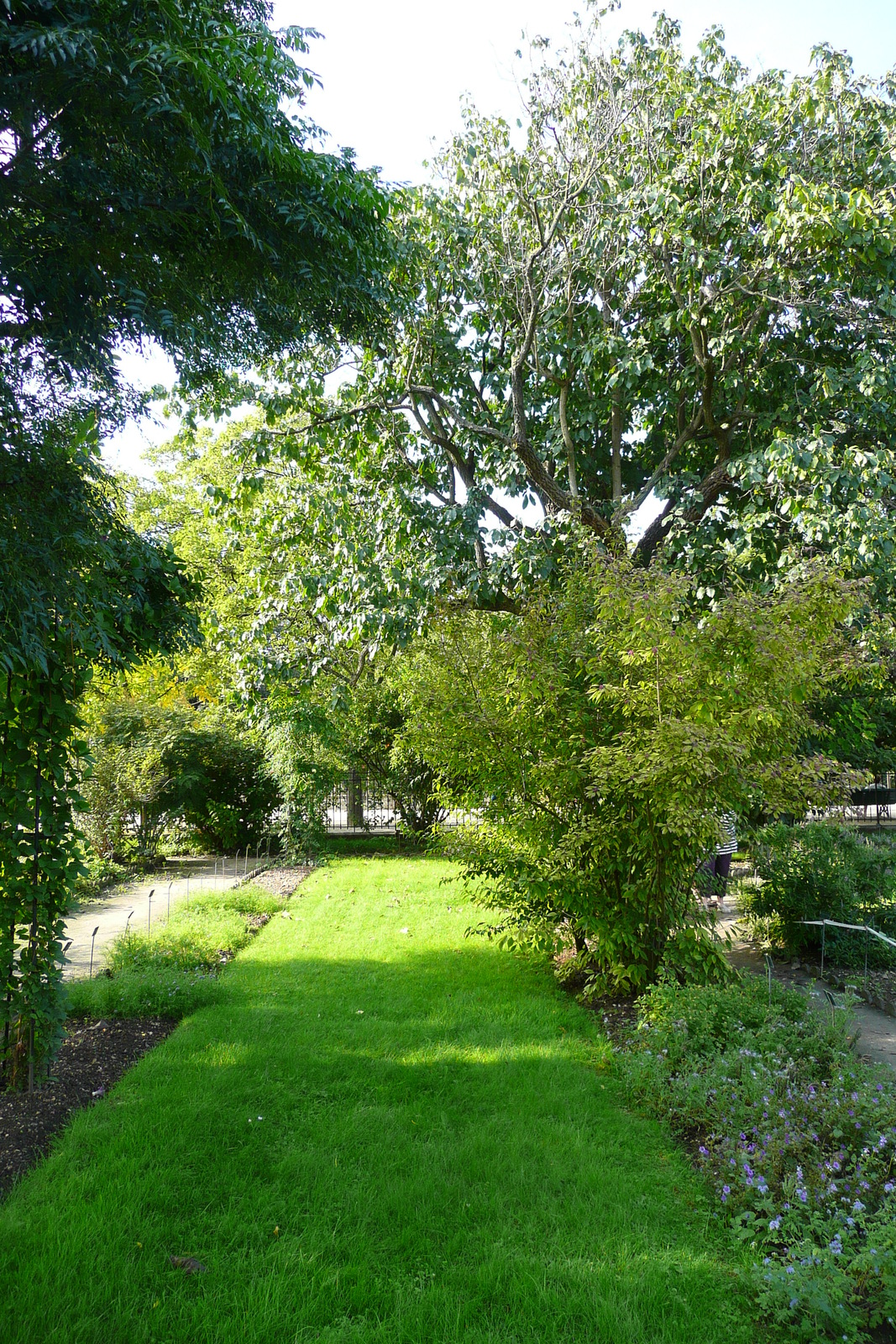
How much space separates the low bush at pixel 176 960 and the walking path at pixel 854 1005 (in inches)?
160

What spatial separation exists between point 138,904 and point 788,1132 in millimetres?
8006

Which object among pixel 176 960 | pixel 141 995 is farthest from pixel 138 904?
pixel 141 995

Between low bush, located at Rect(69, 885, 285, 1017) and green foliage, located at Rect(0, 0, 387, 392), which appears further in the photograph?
low bush, located at Rect(69, 885, 285, 1017)

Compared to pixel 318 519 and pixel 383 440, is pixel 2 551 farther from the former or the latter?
pixel 383 440

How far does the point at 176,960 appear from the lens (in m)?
6.16

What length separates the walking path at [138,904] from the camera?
6.92 m

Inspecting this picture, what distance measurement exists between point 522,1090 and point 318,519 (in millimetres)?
6250

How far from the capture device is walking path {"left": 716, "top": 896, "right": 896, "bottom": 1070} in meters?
4.61

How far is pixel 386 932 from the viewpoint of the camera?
758 cm

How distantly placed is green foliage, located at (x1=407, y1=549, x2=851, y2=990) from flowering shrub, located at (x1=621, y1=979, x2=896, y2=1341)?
2.49 ft

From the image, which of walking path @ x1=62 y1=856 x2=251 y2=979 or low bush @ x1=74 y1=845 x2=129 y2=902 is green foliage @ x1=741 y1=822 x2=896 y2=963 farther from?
low bush @ x1=74 y1=845 x2=129 y2=902

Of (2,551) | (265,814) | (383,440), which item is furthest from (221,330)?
(265,814)

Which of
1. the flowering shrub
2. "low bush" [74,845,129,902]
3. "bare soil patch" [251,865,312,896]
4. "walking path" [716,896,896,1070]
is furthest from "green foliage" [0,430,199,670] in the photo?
"low bush" [74,845,129,902]

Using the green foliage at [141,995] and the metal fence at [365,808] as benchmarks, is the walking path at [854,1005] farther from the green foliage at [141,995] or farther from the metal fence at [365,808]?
the metal fence at [365,808]
